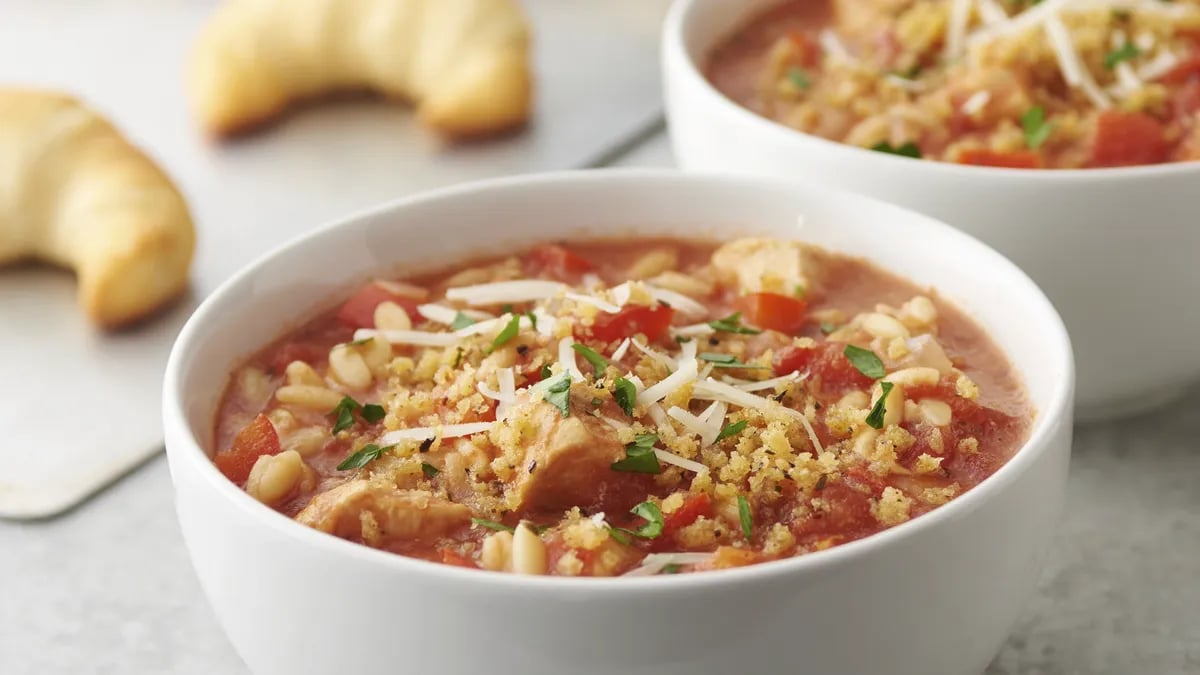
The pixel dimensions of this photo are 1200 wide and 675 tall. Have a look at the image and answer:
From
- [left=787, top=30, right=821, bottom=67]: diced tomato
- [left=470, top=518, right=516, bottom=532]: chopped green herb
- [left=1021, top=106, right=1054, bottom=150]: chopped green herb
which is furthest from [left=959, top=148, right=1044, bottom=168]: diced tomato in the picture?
[left=470, top=518, right=516, bottom=532]: chopped green herb

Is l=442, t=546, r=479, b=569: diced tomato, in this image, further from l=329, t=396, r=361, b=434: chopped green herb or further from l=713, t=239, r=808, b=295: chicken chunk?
l=713, t=239, r=808, b=295: chicken chunk

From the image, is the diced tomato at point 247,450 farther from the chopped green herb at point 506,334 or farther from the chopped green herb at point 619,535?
the chopped green herb at point 619,535

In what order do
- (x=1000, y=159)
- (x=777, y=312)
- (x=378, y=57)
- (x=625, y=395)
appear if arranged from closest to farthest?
(x=625, y=395) < (x=777, y=312) < (x=1000, y=159) < (x=378, y=57)

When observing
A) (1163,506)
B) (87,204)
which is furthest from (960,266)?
(87,204)

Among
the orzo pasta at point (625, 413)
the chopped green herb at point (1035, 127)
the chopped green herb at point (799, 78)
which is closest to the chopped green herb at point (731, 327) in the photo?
the orzo pasta at point (625, 413)

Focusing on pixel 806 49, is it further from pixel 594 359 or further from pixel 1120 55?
pixel 594 359

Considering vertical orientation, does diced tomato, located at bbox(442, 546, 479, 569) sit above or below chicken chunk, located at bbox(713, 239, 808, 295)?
above

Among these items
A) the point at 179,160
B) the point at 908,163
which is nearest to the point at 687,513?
the point at 908,163
